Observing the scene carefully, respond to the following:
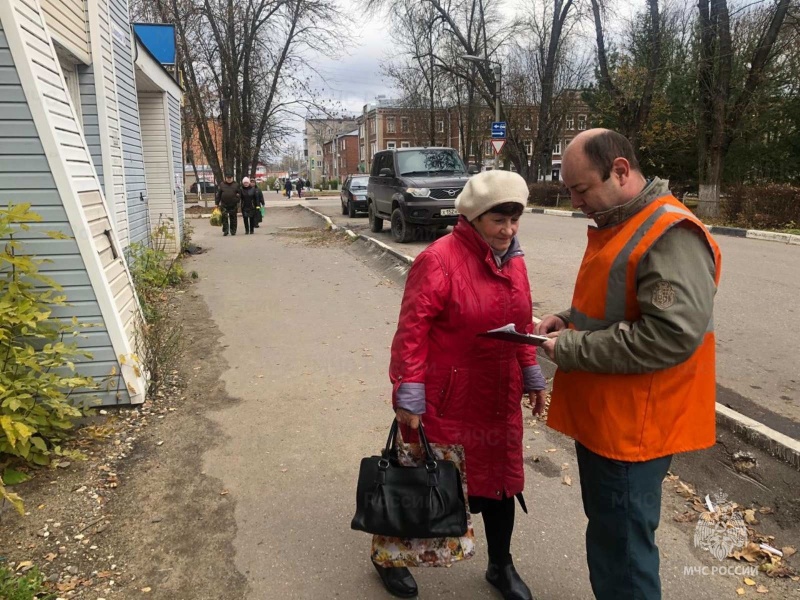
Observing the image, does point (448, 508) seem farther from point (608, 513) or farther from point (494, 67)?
point (494, 67)

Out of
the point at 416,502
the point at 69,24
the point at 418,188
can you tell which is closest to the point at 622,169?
the point at 416,502

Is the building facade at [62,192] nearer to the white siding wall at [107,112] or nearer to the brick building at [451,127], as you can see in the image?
the white siding wall at [107,112]

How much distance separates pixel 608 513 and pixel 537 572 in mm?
972

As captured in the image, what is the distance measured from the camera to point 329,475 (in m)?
3.59

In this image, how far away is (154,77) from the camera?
11.2 meters

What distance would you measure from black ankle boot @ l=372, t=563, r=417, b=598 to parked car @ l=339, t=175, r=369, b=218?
20.2 metres

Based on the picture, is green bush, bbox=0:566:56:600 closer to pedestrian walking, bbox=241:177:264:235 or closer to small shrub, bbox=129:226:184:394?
small shrub, bbox=129:226:184:394

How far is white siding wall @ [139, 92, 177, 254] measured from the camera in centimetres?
1233

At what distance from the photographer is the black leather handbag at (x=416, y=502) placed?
2.17m

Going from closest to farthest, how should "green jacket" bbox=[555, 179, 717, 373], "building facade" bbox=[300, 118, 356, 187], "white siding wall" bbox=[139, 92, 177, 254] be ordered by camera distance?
"green jacket" bbox=[555, 179, 717, 373]
"white siding wall" bbox=[139, 92, 177, 254]
"building facade" bbox=[300, 118, 356, 187]

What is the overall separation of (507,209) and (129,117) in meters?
8.73

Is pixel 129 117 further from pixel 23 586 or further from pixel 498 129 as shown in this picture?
pixel 498 129

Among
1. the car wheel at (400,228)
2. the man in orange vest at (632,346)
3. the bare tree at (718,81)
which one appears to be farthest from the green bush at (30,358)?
the bare tree at (718,81)

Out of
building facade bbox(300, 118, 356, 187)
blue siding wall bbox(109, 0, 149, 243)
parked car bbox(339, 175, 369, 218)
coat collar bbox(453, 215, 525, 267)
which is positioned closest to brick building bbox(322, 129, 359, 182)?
building facade bbox(300, 118, 356, 187)
